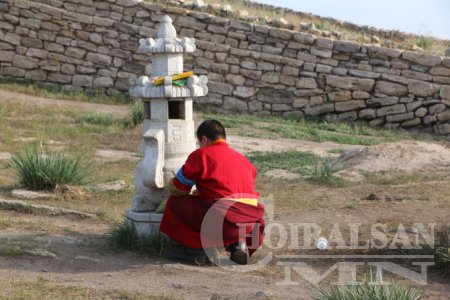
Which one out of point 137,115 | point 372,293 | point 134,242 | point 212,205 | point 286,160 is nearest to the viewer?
point 372,293

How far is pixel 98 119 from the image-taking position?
13539mm

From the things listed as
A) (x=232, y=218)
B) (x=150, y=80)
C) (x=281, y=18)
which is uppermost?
(x=281, y=18)

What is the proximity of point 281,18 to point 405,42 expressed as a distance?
255cm

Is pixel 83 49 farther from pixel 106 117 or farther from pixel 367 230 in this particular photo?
pixel 367 230

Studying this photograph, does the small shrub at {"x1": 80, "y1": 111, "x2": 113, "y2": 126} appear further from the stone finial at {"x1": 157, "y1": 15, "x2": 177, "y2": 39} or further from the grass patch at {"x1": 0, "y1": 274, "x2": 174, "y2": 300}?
the grass patch at {"x1": 0, "y1": 274, "x2": 174, "y2": 300}

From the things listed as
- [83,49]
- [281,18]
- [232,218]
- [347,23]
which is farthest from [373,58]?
[232,218]

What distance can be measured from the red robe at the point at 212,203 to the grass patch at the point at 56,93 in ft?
31.6

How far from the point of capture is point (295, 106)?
50.9 ft

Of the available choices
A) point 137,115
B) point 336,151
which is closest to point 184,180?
point 336,151

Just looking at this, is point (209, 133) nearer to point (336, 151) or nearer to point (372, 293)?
point (372, 293)

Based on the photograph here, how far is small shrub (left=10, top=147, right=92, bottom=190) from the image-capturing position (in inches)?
354

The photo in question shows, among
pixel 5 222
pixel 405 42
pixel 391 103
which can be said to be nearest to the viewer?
pixel 5 222

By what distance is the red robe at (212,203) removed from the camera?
6.27 meters

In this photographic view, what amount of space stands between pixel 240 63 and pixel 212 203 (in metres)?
9.69
